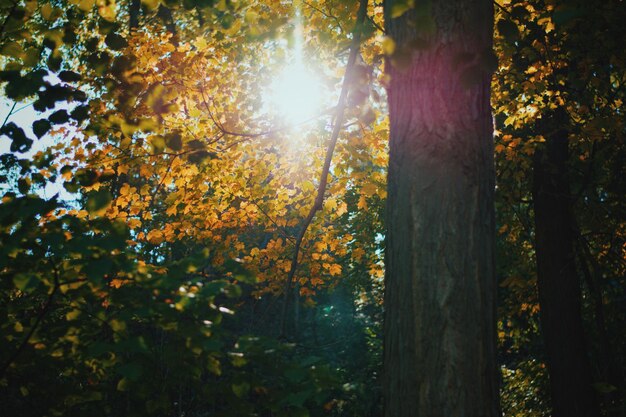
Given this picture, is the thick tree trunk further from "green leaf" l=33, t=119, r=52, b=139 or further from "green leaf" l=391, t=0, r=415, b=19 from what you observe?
"green leaf" l=33, t=119, r=52, b=139

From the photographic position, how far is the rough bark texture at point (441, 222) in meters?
1.56

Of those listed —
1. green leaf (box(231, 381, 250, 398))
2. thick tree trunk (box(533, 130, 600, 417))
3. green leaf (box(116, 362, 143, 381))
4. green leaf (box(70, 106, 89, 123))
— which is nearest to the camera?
green leaf (box(116, 362, 143, 381))

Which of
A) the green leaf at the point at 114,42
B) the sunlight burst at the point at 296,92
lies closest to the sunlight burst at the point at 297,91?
the sunlight burst at the point at 296,92

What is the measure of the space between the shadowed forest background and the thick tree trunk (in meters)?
0.02

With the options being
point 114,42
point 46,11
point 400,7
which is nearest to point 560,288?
point 400,7

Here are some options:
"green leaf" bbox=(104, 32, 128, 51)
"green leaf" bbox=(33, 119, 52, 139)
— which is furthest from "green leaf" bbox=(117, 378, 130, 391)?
"green leaf" bbox=(104, 32, 128, 51)

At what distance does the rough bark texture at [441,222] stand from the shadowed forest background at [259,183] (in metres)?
0.02

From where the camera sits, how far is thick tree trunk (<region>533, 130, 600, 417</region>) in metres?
4.78

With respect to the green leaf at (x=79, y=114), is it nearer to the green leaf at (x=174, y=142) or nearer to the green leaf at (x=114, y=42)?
the green leaf at (x=114, y=42)

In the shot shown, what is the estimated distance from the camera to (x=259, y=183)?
18.5 ft

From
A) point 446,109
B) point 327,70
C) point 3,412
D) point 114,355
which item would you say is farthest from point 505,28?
point 3,412

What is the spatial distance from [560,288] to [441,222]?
4.26m

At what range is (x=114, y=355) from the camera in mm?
2232

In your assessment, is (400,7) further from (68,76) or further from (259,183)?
→ (259,183)
